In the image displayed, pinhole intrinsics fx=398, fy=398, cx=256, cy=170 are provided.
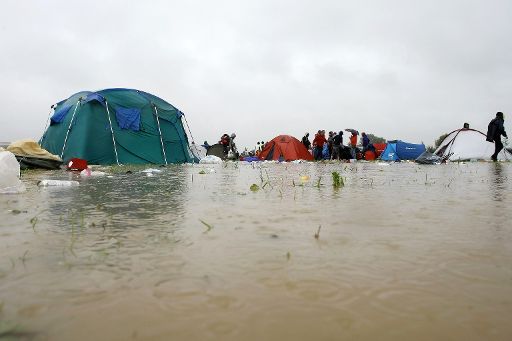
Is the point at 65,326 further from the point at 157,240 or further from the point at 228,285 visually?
the point at 157,240

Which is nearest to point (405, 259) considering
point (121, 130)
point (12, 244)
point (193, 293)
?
point (193, 293)

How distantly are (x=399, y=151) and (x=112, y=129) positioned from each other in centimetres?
1482

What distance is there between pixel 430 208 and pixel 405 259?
1.51 m

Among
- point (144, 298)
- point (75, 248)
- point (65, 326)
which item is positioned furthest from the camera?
point (75, 248)

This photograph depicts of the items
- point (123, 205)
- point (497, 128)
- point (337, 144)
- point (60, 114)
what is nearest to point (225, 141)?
point (337, 144)

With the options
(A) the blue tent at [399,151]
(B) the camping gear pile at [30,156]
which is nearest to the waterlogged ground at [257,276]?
(B) the camping gear pile at [30,156]

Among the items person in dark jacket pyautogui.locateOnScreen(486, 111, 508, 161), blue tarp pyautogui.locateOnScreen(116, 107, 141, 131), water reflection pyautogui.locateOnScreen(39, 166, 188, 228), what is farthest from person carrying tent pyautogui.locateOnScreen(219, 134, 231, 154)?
water reflection pyautogui.locateOnScreen(39, 166, 188, 228)

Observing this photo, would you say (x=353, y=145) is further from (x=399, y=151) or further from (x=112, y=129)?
(x=112, y=129)

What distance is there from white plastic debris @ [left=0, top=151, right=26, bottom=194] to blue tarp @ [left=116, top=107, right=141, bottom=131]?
30.6 ft

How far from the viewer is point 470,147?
18.8 meters

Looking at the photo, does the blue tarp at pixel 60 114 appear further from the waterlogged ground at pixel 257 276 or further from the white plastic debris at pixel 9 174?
the waterlogged ground at pixel 257 276

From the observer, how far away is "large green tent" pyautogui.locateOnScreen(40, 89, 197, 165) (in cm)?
1278

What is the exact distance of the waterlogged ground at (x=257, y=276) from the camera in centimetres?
101

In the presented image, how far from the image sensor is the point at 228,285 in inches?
51.6
